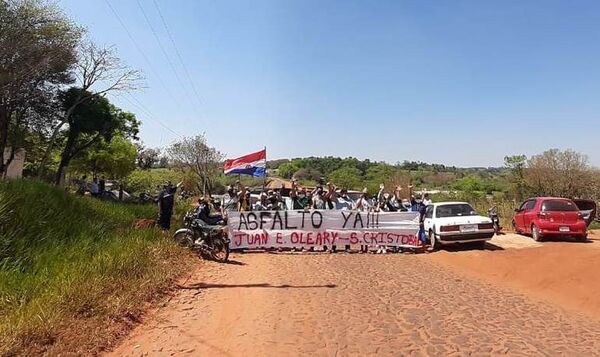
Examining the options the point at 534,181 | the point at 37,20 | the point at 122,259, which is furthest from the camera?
the point at 534,181

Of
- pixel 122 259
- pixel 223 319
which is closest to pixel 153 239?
pixel 122 259

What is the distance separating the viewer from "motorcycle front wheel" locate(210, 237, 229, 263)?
1272 cm

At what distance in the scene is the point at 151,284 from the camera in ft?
26.9

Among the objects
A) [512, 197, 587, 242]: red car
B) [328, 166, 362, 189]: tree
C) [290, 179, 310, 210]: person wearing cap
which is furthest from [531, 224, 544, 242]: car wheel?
[328, 166, 362, 189]: tree

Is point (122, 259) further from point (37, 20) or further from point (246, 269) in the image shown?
point (37, 20)

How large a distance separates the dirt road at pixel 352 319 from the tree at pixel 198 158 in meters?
51.9

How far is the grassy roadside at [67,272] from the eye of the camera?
5.46m

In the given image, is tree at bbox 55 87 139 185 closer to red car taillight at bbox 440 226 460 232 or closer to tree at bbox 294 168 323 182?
red car taillight at bbox 440 226 460 232

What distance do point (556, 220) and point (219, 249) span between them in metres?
11.4

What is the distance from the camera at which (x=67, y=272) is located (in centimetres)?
724

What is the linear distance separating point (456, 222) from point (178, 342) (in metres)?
10.9

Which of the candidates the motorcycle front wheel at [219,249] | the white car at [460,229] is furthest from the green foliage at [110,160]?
the white car at [460,229]

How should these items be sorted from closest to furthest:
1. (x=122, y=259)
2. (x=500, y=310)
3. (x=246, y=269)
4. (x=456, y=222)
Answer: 1. (x=500, y=310)
2. (x=122, y=259)
3. (x=246, y=269)
4. (x=456, y=222)

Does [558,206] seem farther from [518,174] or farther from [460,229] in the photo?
[518,174]
